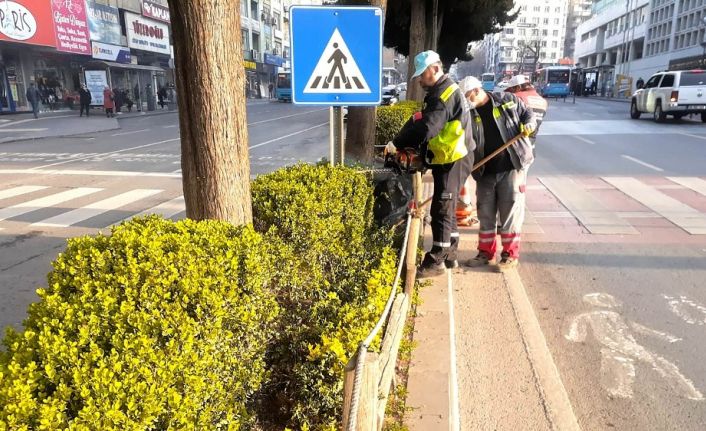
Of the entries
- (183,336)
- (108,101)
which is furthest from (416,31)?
(108,101)

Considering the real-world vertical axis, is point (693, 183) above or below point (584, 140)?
below

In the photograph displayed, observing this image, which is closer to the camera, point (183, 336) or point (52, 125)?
point (183, 336)

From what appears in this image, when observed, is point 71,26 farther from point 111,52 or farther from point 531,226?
point 531,226

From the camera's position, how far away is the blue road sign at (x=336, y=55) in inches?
161

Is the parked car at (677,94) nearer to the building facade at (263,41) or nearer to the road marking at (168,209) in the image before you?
the road marking at (168,209)

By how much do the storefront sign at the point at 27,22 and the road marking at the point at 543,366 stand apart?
26.1 meters

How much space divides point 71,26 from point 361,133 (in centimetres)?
2645

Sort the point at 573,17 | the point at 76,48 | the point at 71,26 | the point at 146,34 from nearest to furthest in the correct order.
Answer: the point at 71,26
the point at 76,48
the point at 146,34
the point at 573,17

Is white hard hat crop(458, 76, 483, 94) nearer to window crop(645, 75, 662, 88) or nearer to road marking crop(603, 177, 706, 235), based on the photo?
road marking crop(603, 177, 706, 235)

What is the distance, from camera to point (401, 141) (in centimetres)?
448

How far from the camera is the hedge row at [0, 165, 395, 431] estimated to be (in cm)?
167

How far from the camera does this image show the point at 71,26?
27.6 m

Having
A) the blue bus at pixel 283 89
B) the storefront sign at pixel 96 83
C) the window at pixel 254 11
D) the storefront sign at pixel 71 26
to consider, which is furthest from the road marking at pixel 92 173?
the window at pixel 254 11

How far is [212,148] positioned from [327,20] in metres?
1.70
